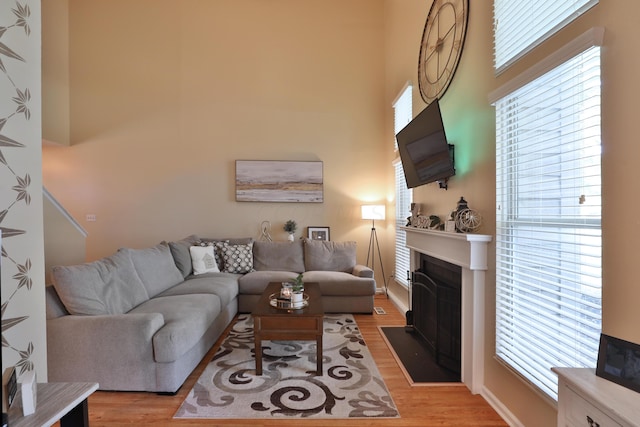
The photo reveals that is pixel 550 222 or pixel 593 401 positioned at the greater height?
pixel 550 222

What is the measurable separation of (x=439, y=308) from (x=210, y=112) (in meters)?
4.32

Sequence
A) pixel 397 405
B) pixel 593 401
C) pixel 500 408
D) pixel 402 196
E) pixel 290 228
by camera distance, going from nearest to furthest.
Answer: pixel 593 401, pixel 500 408, pixel 397 405, pixel 402 196, pixel 290 228

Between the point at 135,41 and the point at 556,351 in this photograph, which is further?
the point at 135,41

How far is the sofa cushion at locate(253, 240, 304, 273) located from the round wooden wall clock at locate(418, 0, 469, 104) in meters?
2.64

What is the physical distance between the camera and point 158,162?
4867 millimetres

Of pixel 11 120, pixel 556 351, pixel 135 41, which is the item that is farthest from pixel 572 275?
pixel 135 41

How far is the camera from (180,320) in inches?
91.5

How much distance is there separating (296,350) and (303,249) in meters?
1.86

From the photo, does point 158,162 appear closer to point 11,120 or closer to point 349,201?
point 349,201

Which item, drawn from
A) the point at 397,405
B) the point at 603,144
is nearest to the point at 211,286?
the point at 397,405

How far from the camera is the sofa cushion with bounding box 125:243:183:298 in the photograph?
3.01 m

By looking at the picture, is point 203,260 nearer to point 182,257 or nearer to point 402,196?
point 182,257

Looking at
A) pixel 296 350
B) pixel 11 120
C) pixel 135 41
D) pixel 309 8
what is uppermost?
pixel 309 8

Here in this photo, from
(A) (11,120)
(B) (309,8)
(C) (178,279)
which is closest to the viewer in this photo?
(A) (11,120)
